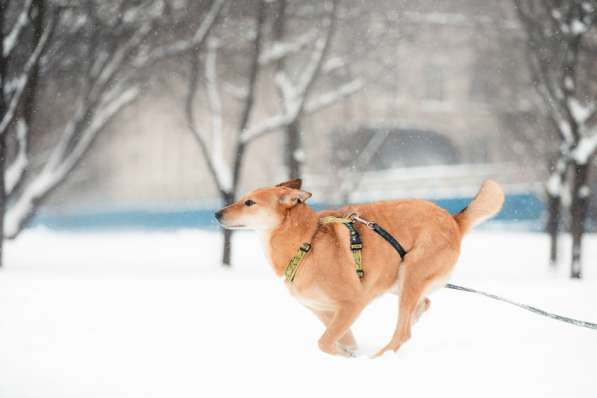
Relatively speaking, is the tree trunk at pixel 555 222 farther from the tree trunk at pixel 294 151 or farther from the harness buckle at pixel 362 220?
the harness buckle at pixel 362 220

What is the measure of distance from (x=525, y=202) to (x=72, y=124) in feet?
54.2

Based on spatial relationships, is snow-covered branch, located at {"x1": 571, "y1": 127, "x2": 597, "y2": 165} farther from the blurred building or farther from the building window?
the building window

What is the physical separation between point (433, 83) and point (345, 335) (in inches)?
1236

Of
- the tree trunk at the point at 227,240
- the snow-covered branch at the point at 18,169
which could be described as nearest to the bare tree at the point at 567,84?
the tree trunk at the point at 227,240

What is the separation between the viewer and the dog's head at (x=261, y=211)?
168 inches

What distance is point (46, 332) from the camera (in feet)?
17.7

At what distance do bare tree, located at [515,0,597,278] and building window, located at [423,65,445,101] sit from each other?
20451 millimetres

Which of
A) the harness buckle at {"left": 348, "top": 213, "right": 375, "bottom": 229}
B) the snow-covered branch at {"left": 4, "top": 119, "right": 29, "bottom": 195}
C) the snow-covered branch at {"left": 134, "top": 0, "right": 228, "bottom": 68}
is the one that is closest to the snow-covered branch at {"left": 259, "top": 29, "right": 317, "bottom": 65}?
the snow-covered branch at {"left": 134, "top": 0, "right": 228, "bottom": 68}

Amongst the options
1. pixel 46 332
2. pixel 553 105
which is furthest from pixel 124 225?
pixel 46 332

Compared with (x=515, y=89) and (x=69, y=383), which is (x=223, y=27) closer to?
(x=515, y=89)

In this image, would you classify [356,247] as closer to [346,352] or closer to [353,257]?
[353,257]

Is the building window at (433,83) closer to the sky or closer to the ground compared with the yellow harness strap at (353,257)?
closer to the sky

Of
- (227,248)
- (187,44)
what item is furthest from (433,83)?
(227,248)

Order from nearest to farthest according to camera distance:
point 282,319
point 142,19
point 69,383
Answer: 1. point 69,383
2. point 282,319
3. point 142,19
